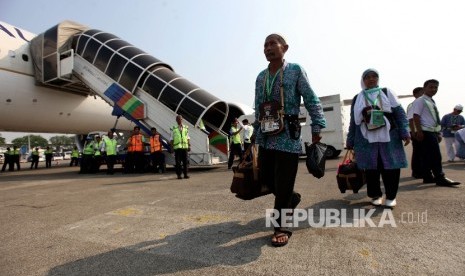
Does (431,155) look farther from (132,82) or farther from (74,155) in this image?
(74,155)

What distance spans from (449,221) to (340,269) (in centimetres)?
155

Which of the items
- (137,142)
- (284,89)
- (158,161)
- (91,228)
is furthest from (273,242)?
(137,142)

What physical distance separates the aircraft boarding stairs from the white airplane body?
509 millimetres

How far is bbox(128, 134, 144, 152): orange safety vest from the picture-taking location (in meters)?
9.77

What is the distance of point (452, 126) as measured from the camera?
827cm

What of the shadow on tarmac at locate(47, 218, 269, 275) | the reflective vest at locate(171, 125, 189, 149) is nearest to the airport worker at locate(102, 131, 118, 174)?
the reflective vest at locate(171, 125, 189, 149)

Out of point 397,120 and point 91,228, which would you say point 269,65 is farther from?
point 91,228

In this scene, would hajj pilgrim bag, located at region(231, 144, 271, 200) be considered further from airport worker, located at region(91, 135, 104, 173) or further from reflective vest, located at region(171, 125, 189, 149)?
airport worker, located at region(91, 135, 104, 173)

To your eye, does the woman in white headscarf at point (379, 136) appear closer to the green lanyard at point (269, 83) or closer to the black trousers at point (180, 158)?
the green lanyard at point (269, 83)

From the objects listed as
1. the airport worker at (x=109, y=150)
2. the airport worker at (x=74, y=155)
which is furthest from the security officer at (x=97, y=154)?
the airport worker at (x=74, y=155)

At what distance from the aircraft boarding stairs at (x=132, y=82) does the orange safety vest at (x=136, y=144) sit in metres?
0.43

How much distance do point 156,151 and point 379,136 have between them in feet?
23.5

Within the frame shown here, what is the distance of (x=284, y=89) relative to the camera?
8.64ft

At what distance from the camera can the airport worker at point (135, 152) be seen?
9.77m
